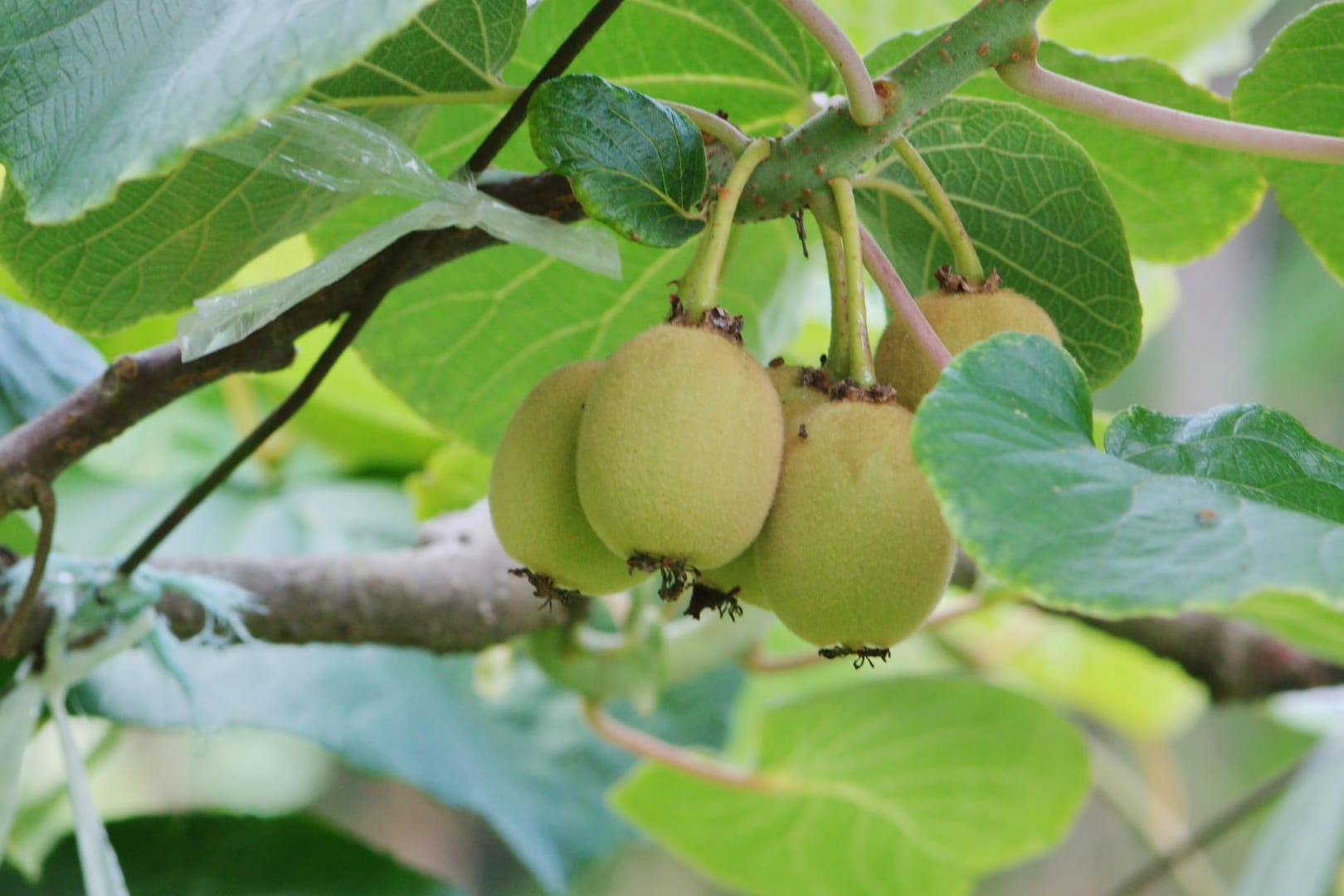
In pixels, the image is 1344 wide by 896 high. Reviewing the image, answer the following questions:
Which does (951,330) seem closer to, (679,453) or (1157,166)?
(679,453)

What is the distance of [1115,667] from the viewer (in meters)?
1.73

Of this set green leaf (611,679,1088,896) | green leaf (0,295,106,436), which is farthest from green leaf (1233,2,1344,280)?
green leaf (0,295,106,436)

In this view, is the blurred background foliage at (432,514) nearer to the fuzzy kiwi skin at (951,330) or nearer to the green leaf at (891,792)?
the green leaf at (891,792)

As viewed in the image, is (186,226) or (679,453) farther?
(186,226)

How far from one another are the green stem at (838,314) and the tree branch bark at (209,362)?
0.44 feet

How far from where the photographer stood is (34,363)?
85cm

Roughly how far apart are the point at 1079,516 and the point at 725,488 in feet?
0.38

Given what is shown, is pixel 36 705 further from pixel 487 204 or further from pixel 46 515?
pixel 487 204

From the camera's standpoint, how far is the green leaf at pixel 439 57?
1.83ft

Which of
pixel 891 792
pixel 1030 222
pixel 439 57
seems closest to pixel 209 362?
pixel 439 57

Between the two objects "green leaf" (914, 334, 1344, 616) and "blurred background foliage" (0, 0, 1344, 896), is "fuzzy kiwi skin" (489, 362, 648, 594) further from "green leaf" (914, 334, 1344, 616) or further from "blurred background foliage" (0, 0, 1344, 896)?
"blurred background foliage" (0, 0, 1344, 896)

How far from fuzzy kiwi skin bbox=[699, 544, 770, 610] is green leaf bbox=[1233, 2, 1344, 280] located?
14.7 inches

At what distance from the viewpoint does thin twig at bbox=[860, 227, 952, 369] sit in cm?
53

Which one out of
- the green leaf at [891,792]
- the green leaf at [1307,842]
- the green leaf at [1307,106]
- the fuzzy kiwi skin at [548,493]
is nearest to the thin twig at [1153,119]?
the green leaf at [1307,106]
